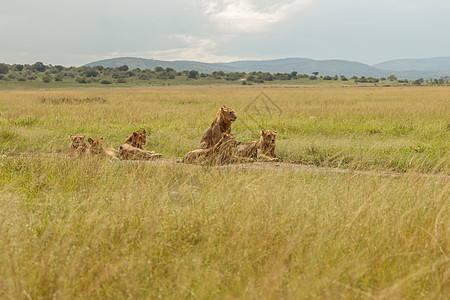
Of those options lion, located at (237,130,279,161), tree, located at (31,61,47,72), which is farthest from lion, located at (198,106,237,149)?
tree, located at (31,61,47,72)

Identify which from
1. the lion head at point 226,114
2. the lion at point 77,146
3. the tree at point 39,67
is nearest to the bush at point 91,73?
the tree at point 39,67

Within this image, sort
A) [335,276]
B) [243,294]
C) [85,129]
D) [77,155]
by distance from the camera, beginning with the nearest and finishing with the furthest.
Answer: [243,294], [335,276], [77,155], [85,129]

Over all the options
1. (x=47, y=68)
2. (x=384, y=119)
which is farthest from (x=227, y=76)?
(x=384, y=119)

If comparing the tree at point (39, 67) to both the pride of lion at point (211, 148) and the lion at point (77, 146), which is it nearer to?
the pride of lion at point (211, 148)

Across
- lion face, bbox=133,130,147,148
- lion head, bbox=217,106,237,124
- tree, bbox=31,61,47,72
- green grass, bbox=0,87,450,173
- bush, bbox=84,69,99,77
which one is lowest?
green grass, bbox=0,87,450,173

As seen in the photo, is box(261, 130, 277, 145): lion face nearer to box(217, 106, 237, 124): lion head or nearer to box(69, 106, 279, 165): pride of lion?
box(69, 106, 279, 165): pride of lion

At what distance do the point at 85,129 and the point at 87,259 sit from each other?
1039 centimetres

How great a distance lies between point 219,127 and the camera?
865cm

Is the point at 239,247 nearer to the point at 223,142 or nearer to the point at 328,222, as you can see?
the point at 328,222

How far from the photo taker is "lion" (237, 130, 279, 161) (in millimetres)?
8854

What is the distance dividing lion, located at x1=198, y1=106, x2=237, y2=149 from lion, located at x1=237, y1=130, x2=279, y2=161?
60 centimetres

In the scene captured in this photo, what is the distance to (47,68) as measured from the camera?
76938 mm

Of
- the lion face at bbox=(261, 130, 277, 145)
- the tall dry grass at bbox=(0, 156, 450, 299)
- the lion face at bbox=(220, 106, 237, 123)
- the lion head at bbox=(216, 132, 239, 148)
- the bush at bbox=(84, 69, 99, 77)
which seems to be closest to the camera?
the tall dry grass at bbox=(0, 156, 450, 299)

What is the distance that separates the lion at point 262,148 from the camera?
349 inches
